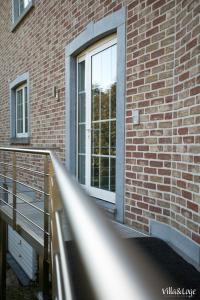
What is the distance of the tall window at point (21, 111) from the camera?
793 centimetres

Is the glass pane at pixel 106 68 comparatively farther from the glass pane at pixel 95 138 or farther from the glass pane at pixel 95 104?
the glass pane at pixel 95 138

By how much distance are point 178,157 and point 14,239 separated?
7334 millimetres

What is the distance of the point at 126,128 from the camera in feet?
12.9

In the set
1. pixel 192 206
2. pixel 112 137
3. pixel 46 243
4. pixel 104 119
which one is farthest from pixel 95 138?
pixel 192 206

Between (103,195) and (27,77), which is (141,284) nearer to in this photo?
(103,195)

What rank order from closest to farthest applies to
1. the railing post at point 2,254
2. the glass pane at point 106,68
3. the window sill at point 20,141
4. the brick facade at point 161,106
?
the brick facade at point 161,106
the glass pane at point 106,68
the railing post at point 2,254
the window sill at point 20,141

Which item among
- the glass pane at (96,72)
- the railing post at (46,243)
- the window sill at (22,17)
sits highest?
the window sill at (22,17)

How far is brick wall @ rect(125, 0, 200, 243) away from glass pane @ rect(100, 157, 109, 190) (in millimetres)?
679

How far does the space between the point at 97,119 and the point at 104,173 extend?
0.77 meters

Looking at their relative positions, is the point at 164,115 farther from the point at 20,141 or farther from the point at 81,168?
the point at 20,141

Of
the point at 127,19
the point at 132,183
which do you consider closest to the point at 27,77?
the point at 127,19

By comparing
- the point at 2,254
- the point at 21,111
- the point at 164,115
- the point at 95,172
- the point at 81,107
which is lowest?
the point at 2,254

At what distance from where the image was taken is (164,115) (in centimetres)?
338

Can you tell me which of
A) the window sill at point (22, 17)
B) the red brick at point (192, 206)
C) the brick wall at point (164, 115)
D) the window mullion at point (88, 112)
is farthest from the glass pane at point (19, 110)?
the red brick at point (192, 206)
